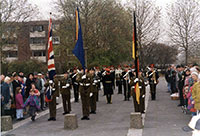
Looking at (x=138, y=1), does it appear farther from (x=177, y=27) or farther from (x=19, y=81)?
(x=19, y=81)

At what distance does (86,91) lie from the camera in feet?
39.4

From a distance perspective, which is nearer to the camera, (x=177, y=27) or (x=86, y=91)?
(x=86, y=91)

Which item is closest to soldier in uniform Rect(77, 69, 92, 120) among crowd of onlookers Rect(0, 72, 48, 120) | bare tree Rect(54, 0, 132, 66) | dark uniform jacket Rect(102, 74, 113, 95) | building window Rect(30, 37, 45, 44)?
crowd of onlookers Rect(0, 72, 48, 120)

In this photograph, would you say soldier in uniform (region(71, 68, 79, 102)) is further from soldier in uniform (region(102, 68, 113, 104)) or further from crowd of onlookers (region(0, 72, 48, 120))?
crowd of onlookers (region(0, 72, 48, 120))

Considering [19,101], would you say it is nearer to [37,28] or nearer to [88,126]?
[88,126]

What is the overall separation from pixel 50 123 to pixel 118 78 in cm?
1074

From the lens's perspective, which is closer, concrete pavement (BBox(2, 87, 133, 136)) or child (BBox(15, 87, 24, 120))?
concrete pavement (BBox(2, 87, 133, 136))

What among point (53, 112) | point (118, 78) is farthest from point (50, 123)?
point (118, 78)

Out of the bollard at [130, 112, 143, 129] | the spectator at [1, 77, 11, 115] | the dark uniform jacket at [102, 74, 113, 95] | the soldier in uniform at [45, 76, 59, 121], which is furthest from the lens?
the dark uniform jacket at [102, 74, 113, 95]

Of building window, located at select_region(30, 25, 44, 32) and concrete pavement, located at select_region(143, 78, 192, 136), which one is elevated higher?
building window, located at select_region(30, 25, 44, 32)

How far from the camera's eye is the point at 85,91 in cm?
1200

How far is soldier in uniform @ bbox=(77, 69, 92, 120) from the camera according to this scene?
11.8 meters

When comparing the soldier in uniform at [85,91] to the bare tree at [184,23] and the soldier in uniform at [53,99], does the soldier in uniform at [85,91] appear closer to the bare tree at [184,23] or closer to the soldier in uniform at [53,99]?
the soldier in uniform at [53,99]

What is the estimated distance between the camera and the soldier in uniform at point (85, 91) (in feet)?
38.8
